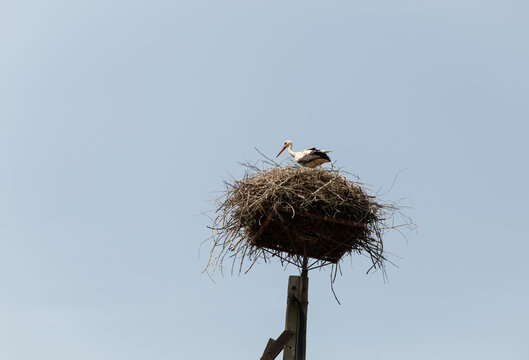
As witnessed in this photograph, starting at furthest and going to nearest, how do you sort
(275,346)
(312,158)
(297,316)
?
(312,158)
(297,316)
(275,346)

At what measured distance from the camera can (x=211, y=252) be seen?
286 inches

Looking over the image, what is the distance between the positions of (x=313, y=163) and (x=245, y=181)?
2402mm

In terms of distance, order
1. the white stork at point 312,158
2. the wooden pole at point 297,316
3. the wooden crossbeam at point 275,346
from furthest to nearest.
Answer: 1. the white stork at point 312,158
2. the wooden pole at point 297,316
3. the wooden crossbeam at point 275,346

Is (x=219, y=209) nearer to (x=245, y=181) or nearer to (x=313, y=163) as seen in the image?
(x=245, y=181)

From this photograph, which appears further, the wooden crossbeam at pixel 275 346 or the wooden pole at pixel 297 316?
the wooden pole at pixel 297 316

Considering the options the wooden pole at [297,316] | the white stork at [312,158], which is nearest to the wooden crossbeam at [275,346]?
the wooden pole at [297,316]

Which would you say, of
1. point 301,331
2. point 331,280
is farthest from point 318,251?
point 301,331

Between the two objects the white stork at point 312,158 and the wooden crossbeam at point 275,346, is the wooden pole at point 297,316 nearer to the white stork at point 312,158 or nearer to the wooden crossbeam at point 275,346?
the wooden crossbeam at point 275,346

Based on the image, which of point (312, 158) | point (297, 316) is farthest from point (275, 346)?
point (312, 158)

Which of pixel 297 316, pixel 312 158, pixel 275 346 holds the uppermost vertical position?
pixel 312 158

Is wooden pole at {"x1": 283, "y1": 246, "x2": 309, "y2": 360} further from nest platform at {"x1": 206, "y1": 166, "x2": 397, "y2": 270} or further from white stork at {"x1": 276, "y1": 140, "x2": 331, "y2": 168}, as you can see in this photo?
white stork at {"x1": 276, "y1": 140, "x2": 331, "y2": 168}

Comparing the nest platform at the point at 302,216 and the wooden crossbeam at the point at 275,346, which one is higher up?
the nest platform at the point at 302,216

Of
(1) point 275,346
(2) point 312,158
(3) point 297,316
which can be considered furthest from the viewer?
(2) point 312,158

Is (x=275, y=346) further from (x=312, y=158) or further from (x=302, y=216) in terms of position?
(x=312, y=158)
